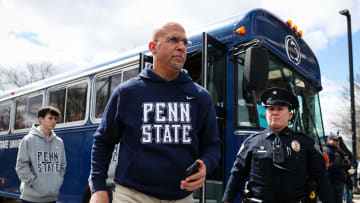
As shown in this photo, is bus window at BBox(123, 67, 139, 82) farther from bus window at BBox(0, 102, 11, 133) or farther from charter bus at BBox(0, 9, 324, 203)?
bus window at BBox(0, 102, 11, 133)

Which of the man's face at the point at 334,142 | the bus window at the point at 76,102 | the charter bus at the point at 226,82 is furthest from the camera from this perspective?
the man's face at the point at 334,142

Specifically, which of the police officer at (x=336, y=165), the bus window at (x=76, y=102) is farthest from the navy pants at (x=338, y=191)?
the bus window at (x=76, y=102)

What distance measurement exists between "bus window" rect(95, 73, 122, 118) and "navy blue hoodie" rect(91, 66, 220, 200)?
134 inches

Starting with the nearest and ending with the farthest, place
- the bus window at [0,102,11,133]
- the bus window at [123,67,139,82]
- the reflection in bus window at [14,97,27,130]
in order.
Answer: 1. the bus window at [123,67,139,82]
2. the reflection in bus window at [14,97,27,130]
3. the bus window at [0,102,11,133]

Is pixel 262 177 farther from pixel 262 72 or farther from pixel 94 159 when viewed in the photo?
pixel 94 159

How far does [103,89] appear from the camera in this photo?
5.46m

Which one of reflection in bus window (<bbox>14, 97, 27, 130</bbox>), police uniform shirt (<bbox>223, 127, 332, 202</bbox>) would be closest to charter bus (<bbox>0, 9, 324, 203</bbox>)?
police uniform shirt (<bbox>223, 127, 332, 202</bbox>)

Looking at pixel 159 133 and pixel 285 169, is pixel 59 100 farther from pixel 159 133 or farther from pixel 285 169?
pixel 159 133

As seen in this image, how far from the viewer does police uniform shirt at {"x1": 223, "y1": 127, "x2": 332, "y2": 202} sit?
Answer: 267 cm

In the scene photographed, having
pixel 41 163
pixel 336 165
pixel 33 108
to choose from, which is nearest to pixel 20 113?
pixel 33 108

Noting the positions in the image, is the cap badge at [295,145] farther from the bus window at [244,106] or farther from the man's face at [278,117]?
the bus window at [244,106]

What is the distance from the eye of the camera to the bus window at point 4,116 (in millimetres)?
8424

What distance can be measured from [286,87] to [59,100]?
421cm

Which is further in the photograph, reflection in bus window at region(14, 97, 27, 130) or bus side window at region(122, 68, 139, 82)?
reflection in bus window at region(14, 97, 27, 130)
